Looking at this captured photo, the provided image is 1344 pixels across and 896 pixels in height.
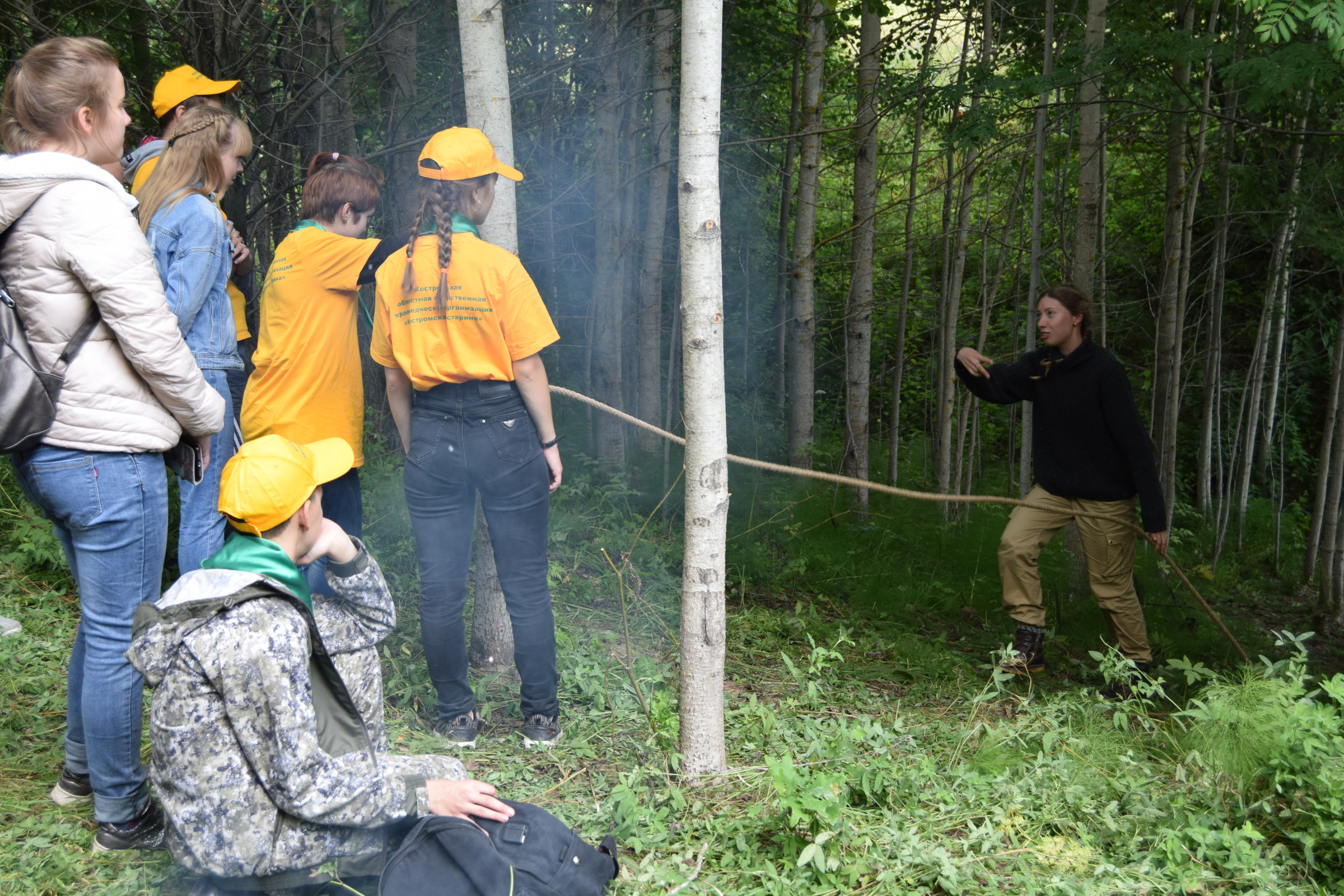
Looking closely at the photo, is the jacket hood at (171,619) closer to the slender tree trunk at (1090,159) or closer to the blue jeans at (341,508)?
the blue jeans at (341,508)

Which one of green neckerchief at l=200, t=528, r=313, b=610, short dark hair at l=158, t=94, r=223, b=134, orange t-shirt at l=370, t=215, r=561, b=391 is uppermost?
short dark hair at l=158, t=94, r=223, b=134

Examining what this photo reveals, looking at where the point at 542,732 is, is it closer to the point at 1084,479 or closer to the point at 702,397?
the point at 702,397

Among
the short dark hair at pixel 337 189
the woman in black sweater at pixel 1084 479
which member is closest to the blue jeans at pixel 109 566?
the short dark hair at pixel 337 189

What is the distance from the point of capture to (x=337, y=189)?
3.12 metres

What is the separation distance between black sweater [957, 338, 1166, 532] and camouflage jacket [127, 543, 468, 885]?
3.96 meters

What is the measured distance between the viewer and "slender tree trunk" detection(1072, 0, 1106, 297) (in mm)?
5336

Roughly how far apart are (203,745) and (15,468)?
1.07 metres

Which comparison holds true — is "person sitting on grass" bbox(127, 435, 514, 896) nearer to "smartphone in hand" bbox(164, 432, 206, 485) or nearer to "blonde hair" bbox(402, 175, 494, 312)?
"smartphone in hand" bbox(164, 432, 206, 485)

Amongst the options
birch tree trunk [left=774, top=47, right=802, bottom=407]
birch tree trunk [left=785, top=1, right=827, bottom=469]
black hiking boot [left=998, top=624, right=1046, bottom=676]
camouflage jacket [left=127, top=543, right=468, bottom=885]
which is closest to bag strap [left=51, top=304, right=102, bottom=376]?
camouflage jacket [left=127, top=543, right=468, bottom=885]

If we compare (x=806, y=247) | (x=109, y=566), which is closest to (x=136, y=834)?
(x=109, y=566)

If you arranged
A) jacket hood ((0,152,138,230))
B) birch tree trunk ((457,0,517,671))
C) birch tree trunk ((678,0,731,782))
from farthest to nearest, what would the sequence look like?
1. birch tree trunk ((457,0,517,671))
2. birch tree trunk ((678,0,731,782))
3. jacket hood ((0,152,138,230))

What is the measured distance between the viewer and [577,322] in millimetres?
11734

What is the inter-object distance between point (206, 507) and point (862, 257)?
590 cm

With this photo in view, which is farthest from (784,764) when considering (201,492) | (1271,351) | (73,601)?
(1271,351)
